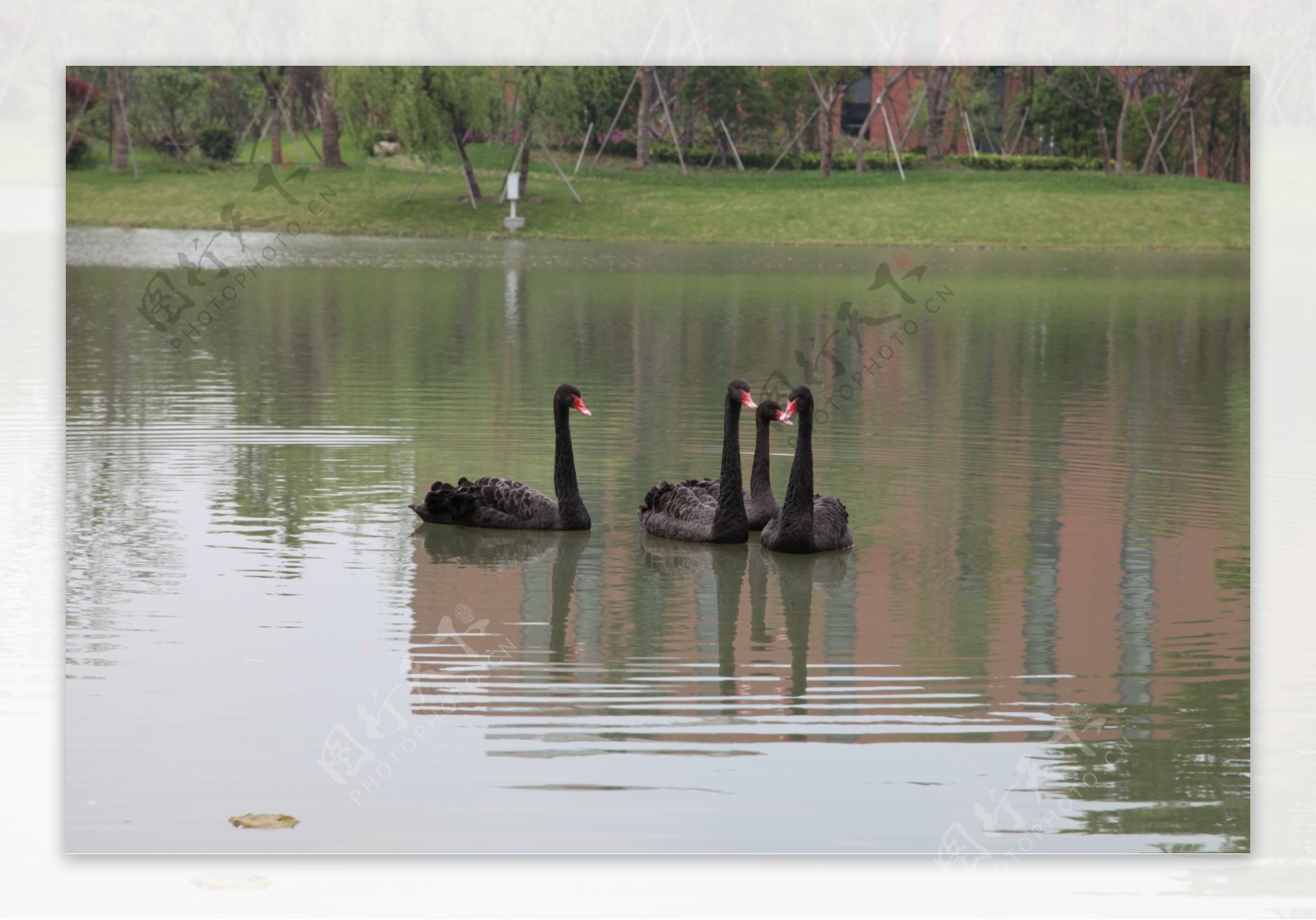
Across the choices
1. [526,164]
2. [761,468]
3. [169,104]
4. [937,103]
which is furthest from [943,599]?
[937,103]

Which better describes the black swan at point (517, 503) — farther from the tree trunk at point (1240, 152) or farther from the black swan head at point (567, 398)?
the tree trunk at point (1240, 152)

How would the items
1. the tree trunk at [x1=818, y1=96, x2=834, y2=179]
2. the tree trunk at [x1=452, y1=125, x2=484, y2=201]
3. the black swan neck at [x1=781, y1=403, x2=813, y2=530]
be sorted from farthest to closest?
1. the tree trunk at [x1=818, y1=96, x2=834, y2=179]
2. the tree trunk at [x1=452, y1=125, x2=484, y2=201]
3. the black swan neck at [x1=781, y1=403, x2=813, y2=530]

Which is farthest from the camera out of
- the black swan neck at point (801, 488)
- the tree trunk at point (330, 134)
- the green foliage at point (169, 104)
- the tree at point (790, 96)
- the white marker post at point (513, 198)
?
the tree at point (790, 96)

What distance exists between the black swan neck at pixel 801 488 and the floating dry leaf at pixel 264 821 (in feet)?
13.6

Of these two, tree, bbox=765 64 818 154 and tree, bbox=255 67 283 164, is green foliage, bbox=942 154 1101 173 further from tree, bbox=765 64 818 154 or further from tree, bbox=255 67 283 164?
tree, bbox=255 67 283 164

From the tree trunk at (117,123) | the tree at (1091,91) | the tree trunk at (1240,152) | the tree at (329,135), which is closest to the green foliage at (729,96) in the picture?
the tree at (1091,91)

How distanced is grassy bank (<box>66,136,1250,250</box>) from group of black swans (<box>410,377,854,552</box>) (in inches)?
906

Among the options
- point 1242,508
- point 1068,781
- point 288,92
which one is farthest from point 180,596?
point 288,92

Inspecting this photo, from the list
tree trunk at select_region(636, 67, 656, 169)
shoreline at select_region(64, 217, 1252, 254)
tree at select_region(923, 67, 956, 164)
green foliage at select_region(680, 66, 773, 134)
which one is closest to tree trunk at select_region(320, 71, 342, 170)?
shoreline at select_region(64, 217, 1252, 254)

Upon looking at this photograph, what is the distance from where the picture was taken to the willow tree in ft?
110

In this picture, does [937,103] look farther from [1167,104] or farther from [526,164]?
[526,164]

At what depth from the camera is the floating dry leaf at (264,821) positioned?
5363mm

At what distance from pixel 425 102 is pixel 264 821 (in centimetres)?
2955

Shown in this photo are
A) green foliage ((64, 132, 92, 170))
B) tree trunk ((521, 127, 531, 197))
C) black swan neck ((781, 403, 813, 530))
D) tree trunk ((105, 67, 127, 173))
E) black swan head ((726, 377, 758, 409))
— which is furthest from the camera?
tree trunk ((105, 67, 127, 173))
